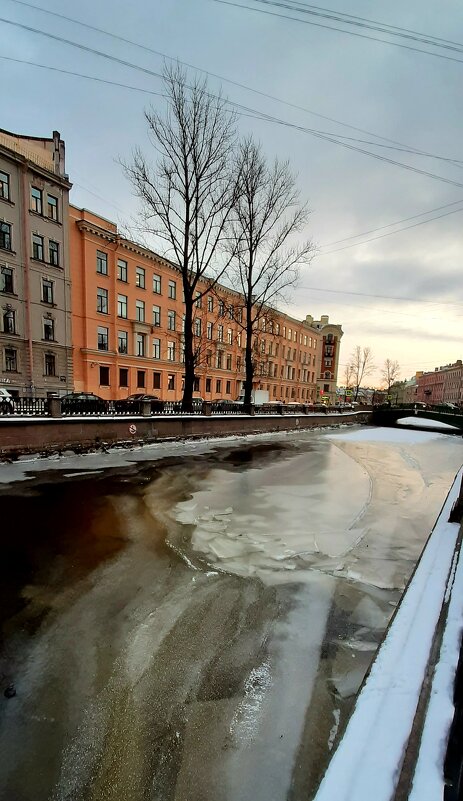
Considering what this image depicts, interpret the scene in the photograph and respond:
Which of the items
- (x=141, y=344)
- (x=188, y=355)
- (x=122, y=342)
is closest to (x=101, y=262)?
(x=122, y=342)

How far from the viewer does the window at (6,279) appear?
84.3 feet

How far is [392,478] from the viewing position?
11461mm

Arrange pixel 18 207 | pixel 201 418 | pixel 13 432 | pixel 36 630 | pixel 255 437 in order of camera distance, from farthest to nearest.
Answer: pixel 18 207 → pixel 255 437 → pixel 201 418 → pixel 13 432 → pixel 36 630

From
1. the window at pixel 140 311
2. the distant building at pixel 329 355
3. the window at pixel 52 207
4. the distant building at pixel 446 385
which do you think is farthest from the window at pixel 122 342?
the distant building at pixel 446 385

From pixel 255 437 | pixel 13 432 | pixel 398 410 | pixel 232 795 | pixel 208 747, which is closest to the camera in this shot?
pixel 232 795

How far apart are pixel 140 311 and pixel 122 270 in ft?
13.5

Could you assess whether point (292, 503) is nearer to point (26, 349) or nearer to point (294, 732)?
point (294, 732)

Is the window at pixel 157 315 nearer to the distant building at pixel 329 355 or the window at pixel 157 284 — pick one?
the window at pixel 157 284

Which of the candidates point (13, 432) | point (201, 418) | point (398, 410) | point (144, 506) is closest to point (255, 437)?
point (201, 418)

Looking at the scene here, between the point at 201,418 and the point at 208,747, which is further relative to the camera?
the point at 201,418

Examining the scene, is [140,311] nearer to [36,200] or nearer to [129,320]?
[129,320]

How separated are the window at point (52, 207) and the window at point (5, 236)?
3.49 m

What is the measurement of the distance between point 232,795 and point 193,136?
23.7 meters

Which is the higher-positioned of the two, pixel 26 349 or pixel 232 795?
pixel 26 349
